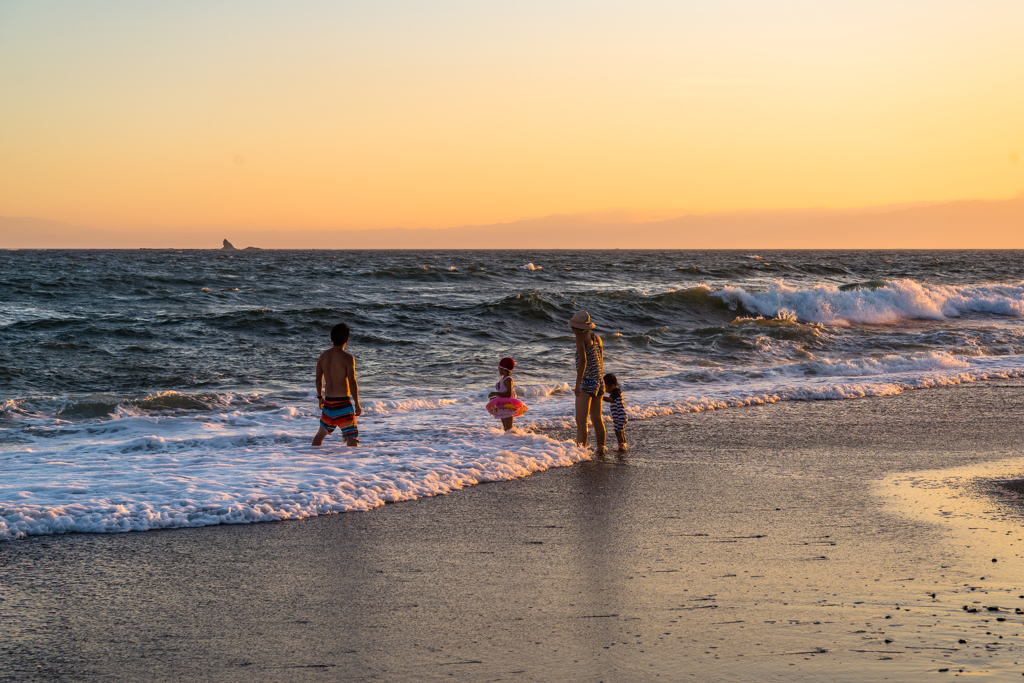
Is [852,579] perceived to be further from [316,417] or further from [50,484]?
[316,417]

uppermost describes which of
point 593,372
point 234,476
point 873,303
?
point 873,303

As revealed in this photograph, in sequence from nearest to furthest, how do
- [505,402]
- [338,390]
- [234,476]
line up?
1. [234,476]
2. [338,390]
3. [505,402]

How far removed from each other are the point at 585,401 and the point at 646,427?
74.3 inches

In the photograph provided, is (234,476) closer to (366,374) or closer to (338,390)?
(338,390)

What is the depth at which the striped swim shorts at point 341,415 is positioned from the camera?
866 centimetres

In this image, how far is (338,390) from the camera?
8.59m

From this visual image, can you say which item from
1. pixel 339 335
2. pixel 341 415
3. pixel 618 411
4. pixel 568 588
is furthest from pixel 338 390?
pixel 568 588

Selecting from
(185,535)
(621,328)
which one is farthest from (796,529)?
(621,328)

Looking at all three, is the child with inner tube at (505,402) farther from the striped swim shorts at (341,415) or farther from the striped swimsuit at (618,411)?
the striped swim shorts at (341,415)

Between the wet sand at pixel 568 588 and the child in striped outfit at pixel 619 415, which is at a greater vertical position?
the child in striped outfit at pixel 619 415

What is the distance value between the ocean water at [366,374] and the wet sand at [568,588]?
0.82m

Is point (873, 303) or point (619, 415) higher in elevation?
point (873, 303)

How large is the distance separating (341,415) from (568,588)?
185 inches

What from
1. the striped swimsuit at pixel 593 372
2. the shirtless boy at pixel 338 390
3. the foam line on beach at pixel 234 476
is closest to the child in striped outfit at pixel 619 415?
the striped swimsuit at pixel 593 372
